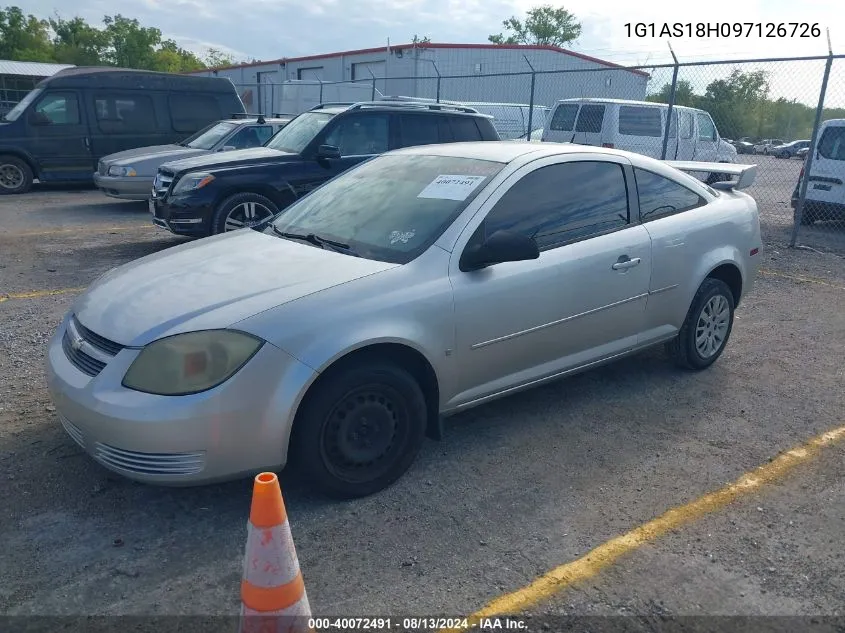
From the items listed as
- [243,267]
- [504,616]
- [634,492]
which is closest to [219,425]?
[243,267]

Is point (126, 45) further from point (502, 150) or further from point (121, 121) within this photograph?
point (502, 150)

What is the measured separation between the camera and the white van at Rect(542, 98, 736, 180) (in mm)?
Result: 14141

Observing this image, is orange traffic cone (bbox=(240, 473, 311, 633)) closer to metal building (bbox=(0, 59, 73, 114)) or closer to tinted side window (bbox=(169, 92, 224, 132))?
tinted side window (bbox=(169, 92, 224, 132))

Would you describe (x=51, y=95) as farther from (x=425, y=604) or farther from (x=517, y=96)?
(x=517, y=96)

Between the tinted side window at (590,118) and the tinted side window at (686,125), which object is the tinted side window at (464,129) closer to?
the tinted side window at (590,118)

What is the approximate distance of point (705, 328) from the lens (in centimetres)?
495

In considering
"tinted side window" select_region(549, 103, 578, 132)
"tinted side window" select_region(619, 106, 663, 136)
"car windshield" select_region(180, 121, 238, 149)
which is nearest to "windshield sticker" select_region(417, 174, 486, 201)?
"car windshield" select_region(180, 121, 238, 149)

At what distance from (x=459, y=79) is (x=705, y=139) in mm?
14202

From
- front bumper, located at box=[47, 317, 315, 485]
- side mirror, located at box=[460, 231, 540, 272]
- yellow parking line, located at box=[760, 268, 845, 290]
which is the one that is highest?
side mirror, located at box=[460, 231, 540, 272]

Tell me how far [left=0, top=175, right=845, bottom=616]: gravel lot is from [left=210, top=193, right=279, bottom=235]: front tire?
348cm

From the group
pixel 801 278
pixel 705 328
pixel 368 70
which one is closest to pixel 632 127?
pixel 801 278

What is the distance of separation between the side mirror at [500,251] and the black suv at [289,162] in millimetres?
4944

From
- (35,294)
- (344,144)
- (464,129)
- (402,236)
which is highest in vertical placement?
(464,129)

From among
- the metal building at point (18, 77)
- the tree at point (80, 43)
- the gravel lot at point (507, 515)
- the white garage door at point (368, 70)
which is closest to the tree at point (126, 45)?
the tree at point (80, 43)
